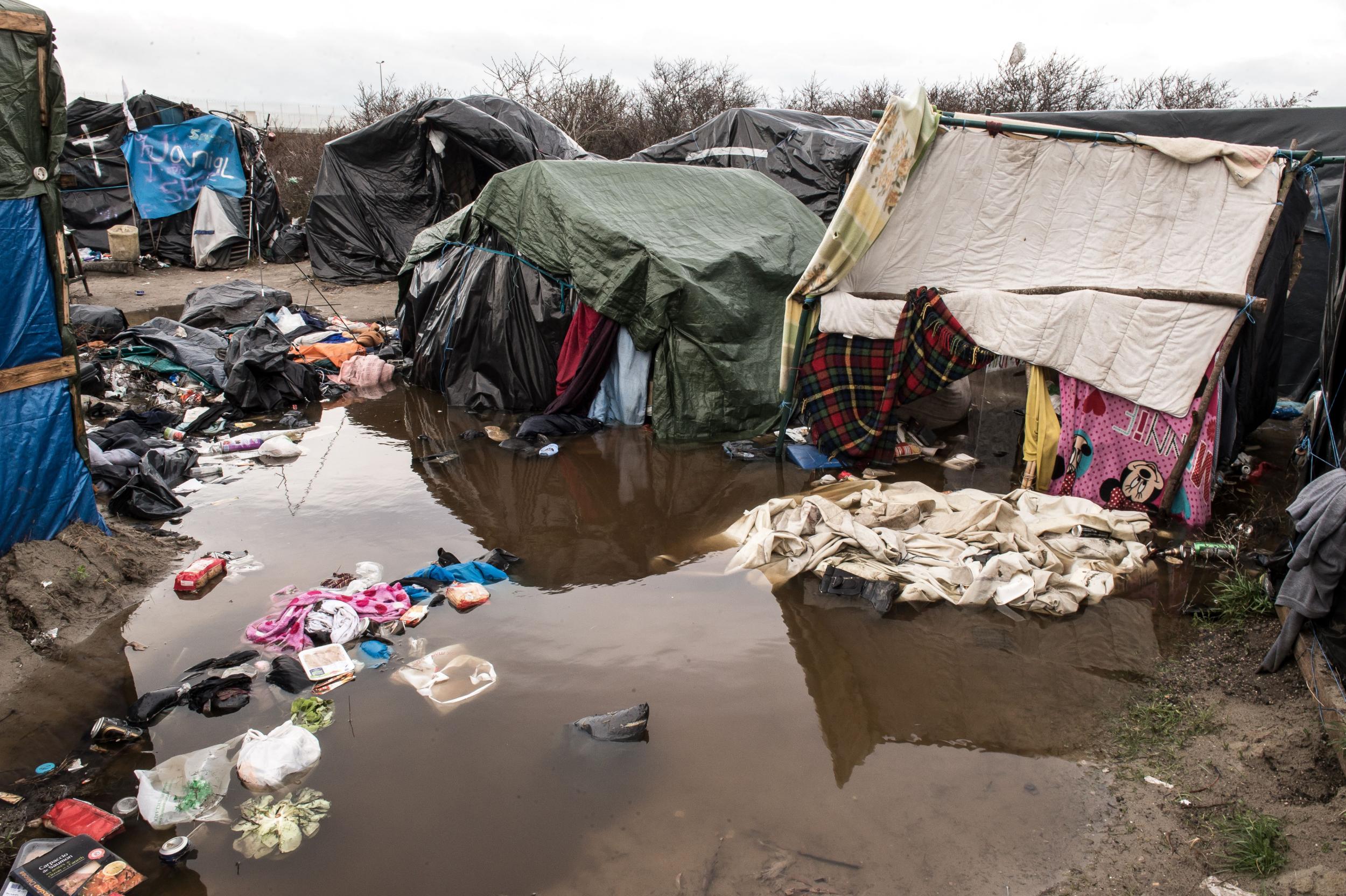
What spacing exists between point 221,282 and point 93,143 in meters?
3.51

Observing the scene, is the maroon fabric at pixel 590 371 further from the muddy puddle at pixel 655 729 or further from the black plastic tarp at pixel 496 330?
the muddy puddle at pixel 655 729

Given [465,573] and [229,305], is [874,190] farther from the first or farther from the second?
[229,305]

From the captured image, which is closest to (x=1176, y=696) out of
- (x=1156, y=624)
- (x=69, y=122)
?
(x=1156, y=624)

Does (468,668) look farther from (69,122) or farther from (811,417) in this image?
(69,122)

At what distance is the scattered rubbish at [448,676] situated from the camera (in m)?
3.87

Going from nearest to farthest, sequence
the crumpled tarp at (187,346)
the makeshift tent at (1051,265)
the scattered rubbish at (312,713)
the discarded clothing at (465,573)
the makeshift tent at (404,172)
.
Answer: the scattered rubbish at (312,713) < the discarded clothing at (465,573) < the makeshift tent at (1051,265) < the crumpled tarp at (187,346) < the makeshift tent at (404,172)

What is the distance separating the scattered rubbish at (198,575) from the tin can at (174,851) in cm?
206

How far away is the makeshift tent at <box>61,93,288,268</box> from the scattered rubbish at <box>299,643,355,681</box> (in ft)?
45.6

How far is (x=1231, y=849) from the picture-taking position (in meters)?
2.84

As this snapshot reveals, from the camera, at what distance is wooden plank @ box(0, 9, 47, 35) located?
4074mm

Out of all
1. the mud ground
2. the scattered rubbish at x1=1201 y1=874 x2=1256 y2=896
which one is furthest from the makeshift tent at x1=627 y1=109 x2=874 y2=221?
the scattered rubbish at x1=1201 y1=874 x2=1256 y2=896

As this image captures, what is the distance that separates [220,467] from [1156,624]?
676 centimetres

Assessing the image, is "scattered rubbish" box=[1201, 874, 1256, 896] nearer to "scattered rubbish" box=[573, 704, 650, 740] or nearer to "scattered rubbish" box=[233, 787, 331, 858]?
"scattered rubbish" box=[573, 704, 650, 740]

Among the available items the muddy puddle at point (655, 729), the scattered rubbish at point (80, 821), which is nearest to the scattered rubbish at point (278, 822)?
the muddy puddle at point (655, 729)
